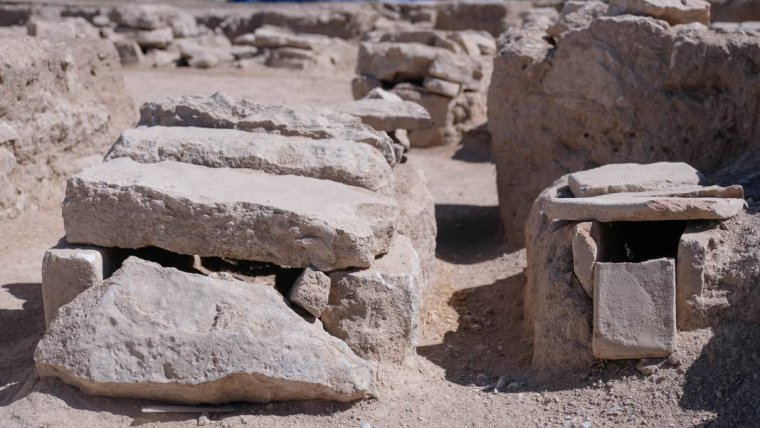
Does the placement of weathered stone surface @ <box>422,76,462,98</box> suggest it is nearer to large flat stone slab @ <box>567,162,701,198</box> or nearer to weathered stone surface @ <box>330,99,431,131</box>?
weathered stone surface @ <box>330,99,431,131</box>

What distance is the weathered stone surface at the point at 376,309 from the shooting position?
13.5ft

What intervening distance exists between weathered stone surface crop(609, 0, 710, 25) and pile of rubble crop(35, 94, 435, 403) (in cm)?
272

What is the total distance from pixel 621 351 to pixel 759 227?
0.89 meters

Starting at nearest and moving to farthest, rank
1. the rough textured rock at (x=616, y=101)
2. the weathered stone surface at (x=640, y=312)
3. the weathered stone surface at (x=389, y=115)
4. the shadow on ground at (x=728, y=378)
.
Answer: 1. the shadow on ground at (x=728, y=378)
2. the weathered stone surface at (x=640, y=312)
3. the rough textured rock at (x=616, y=101)
4. the weathered stone surface at (x=389, y=115)

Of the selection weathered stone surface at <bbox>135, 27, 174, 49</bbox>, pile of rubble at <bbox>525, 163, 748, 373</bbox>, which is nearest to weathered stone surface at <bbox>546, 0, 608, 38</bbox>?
pile of rubble at <bbox>525, 163, 748, 373</bbox>

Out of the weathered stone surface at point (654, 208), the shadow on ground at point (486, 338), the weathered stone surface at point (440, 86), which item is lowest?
the shadow on ground at point (486, 338)

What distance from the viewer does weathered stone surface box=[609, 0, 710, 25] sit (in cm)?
619

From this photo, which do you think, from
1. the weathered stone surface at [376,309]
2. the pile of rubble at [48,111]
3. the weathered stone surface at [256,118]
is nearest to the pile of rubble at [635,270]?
the weathered stone surface at [376,309]

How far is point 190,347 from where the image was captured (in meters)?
3.76

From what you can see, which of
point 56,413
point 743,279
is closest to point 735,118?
point 743,279

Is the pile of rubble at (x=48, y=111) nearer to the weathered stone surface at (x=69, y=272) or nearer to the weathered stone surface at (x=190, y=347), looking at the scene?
the weathered stone surface at (x=69, y=272)

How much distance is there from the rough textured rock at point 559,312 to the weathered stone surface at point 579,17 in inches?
101

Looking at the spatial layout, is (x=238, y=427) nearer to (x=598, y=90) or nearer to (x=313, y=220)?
(x=313, y=220)

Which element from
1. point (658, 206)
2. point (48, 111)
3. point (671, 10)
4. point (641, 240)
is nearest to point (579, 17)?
point (671, 10)
